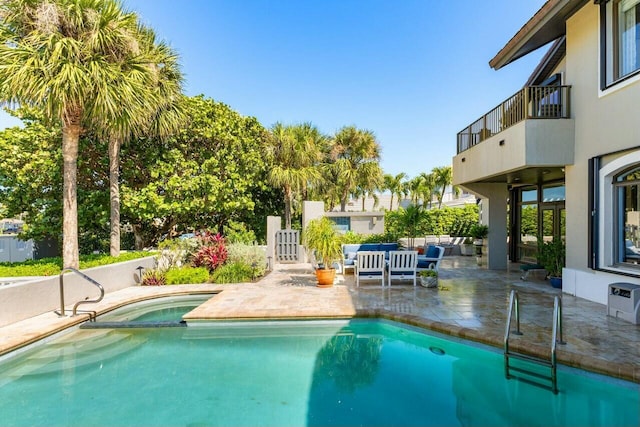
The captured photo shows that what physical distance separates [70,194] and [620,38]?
527 inches

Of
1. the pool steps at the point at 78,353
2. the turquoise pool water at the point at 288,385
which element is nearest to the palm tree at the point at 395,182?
the turquoise pool water at the point at 288,385

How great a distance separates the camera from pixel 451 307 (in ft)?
24.0

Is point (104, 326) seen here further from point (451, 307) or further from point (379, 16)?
point (379, 16)

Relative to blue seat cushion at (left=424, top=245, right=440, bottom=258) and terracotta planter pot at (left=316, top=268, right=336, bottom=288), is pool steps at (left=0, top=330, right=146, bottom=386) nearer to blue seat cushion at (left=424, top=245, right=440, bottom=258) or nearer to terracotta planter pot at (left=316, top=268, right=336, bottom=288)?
terracotta planter pot at (left=316, top=268, right=336, bottom=288)

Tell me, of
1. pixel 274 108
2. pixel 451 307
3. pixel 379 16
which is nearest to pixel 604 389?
pixel 451 307

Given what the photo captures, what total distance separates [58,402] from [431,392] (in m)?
4.84

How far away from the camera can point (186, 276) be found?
10.6 m

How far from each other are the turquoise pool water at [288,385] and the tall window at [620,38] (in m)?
6.19

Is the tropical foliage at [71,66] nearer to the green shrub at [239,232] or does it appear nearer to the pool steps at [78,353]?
the pool steps at [78,353]

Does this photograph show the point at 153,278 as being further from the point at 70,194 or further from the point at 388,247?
the point at 388,247

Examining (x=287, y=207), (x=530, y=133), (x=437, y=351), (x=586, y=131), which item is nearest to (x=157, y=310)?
(x=437, y=351)

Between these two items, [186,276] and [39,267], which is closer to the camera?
[39,267]

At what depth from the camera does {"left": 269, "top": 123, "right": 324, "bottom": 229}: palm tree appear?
54.1 ft

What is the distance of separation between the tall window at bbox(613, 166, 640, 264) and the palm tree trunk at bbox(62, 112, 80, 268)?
42.2 feet
